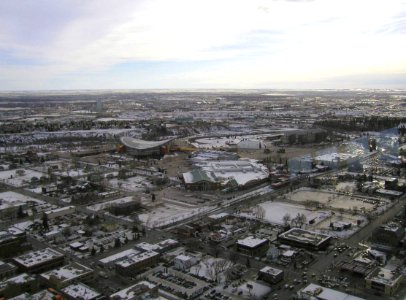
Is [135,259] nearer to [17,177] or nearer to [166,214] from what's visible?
[166,214]

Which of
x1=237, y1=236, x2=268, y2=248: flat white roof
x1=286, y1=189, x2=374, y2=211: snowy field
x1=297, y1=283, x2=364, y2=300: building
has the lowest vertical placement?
x1=286, y1=189, x2=374, y2=211: snowy field

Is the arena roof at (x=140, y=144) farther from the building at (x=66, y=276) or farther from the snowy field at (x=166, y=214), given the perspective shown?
the building at (x=66, y=276)

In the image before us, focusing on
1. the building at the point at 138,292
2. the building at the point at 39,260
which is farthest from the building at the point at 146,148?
the building at the point at 138,292

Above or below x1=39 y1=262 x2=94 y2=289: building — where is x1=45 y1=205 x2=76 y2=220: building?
below

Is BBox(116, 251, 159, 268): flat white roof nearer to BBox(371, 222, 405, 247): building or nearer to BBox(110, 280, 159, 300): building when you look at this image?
BBox(110, 280, 159, 300): building

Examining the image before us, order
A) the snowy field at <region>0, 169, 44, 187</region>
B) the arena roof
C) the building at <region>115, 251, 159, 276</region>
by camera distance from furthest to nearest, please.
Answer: the arena roof → the snowy field at <region>0, 169, 44, 187</region> → the building at <region>115, 251, 159, 276</region>

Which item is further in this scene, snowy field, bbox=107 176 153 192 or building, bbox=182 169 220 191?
snowy field, bbox=107 176 153 192

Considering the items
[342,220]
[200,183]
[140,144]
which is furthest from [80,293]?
[140,144]

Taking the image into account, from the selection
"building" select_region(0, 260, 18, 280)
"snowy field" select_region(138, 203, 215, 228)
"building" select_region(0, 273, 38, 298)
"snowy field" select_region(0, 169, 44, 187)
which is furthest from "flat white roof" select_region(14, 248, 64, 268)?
"snowy field" select_region(0, 169, 44, 187)

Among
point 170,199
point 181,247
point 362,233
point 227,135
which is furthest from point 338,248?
point 227,135
